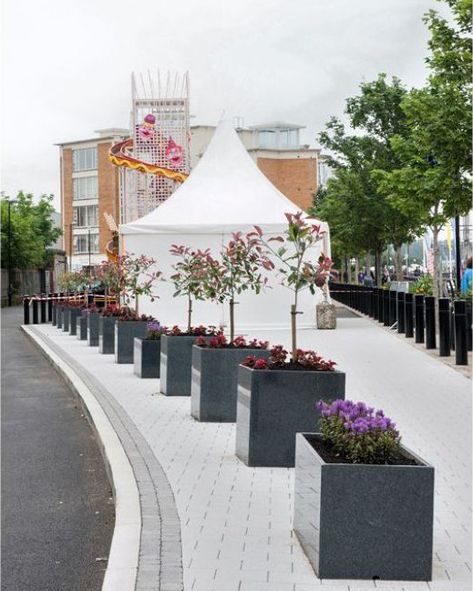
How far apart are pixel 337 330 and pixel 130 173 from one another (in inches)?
612

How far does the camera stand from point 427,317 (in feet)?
69.1

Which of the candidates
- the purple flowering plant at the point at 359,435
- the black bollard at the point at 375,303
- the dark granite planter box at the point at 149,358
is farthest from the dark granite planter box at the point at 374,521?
the black bollard at the point at 375,303

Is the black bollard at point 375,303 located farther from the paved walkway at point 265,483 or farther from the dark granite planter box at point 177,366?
the dark granite planter box at point 177,366

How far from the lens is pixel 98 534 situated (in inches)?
278

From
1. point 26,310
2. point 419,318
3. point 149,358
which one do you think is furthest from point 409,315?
point 26,310

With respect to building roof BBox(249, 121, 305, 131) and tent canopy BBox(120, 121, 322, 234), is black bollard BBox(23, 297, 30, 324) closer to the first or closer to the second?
tent canopy BBox(120, 121, 322, 234)

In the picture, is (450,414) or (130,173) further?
(130,173)

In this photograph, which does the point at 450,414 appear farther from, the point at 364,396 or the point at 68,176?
the point at 68,176

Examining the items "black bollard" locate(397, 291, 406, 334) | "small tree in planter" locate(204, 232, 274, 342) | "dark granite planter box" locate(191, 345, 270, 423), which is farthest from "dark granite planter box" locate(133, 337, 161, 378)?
"black bollard" locate(397, 291, 406, 334)

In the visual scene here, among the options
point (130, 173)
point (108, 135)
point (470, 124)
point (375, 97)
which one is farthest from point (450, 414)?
point (108, 135)

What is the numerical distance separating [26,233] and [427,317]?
54.9m

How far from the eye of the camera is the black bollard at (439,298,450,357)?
19.0 metres

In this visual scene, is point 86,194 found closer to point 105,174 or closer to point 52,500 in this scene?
point 105,174

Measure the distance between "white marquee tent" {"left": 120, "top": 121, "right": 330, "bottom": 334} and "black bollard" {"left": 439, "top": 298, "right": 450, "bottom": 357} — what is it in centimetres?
934
